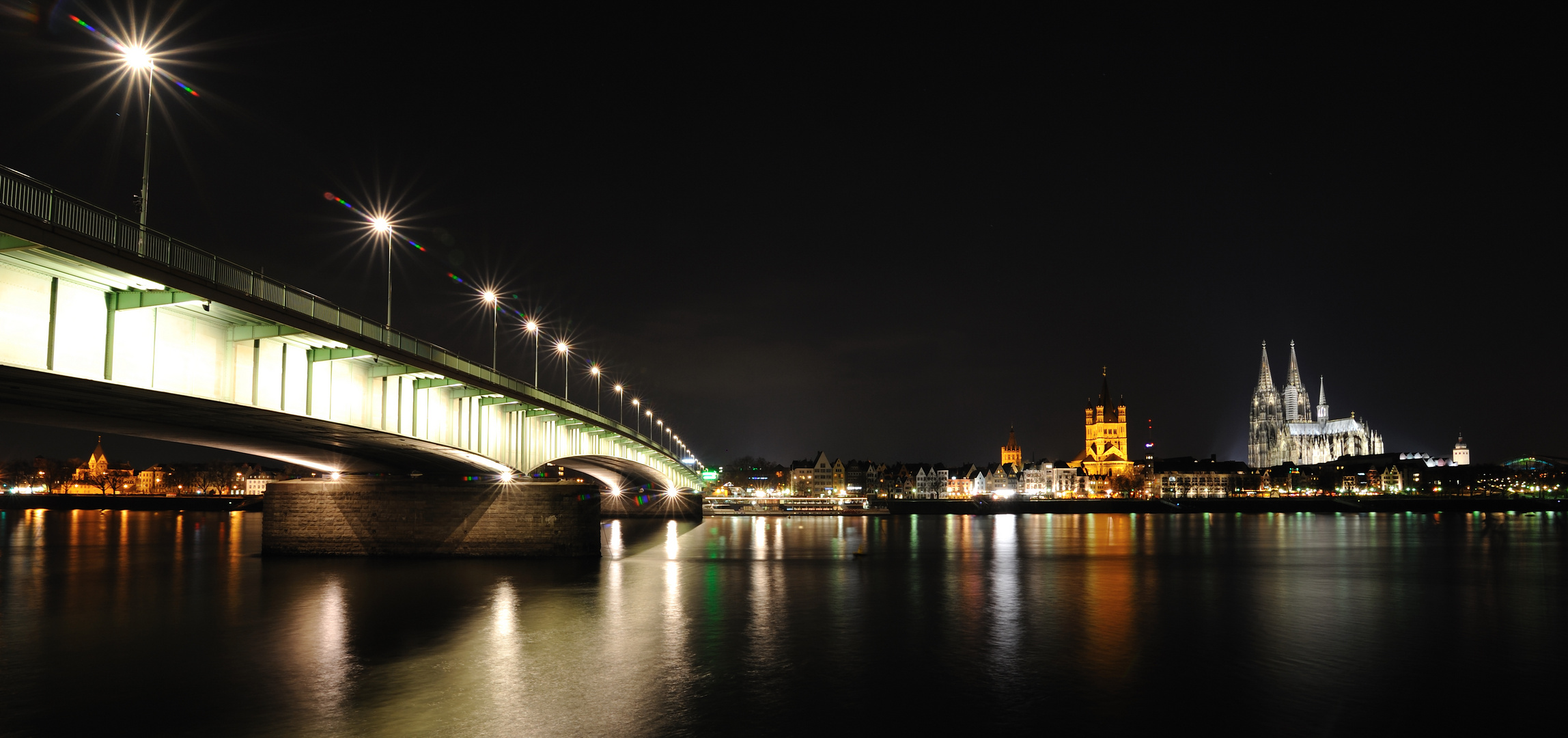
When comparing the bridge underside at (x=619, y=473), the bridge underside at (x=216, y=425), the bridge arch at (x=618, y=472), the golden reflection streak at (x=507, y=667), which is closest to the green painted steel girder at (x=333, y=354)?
the bridge underside at (x=216, y=425)

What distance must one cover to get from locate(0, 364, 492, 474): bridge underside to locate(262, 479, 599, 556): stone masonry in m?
1.30

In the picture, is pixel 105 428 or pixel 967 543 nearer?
pixel 105 428

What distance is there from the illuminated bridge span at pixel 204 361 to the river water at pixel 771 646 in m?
6.64

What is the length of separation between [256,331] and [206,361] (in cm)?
184

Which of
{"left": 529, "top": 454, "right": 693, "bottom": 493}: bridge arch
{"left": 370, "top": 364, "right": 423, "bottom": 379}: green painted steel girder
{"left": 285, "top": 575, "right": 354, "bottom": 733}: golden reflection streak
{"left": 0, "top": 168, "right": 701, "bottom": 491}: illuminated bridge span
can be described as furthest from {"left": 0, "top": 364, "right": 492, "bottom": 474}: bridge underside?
{"left": 529, "top": 454, "right": 693, "bottom": 493}: bridge arch

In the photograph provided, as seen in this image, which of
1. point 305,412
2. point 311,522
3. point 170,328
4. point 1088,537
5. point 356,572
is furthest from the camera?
point 1088,537

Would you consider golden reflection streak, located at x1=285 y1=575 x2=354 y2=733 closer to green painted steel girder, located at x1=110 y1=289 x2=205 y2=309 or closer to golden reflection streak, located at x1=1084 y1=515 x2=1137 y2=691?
green painted steel girder, located at x1=110 y1=289 x2=205 y2=309

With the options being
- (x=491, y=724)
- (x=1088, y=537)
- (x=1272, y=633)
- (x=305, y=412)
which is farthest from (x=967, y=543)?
(x=491, y=724)

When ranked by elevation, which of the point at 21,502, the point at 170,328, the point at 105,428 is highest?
the point at 170,328

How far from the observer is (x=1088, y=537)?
8850 cm

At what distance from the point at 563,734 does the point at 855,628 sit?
49.8 ft

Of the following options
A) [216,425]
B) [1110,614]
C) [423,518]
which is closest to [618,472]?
[423,518]

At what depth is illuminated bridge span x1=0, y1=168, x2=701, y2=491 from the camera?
65.9 feet

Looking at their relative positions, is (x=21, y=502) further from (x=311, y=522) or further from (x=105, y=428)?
(x=105, y=428)
